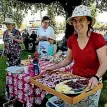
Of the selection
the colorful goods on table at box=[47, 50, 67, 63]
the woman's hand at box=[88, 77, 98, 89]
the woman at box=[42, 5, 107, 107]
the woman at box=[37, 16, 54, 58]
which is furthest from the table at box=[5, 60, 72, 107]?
the woman at box=[37, 16, 54, 58]

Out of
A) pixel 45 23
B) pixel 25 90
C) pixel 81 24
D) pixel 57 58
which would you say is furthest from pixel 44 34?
pixel 81 24

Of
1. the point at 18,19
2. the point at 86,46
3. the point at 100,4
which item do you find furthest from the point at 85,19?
the point at 18,19

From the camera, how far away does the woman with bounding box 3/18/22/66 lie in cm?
518

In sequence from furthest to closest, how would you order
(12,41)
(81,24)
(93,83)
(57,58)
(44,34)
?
(44,34) < (12,41) < (57,58) < (81,24) < (93,83)

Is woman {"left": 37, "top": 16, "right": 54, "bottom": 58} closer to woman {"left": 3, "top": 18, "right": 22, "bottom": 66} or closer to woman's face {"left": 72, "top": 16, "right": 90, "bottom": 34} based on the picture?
woman {"left": 3, "top": 18, "right": 22, "bottom": 66}

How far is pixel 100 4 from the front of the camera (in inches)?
715

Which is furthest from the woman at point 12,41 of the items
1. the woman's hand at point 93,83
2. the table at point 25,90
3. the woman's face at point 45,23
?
the woman's hand at point 93,83

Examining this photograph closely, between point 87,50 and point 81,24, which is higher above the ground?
point 81,24

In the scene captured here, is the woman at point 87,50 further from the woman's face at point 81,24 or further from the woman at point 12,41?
the woman at point 12,41

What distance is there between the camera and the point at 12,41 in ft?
17.2

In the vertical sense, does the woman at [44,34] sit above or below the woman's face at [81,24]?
below

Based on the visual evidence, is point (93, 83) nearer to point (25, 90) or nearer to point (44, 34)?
point (25, 90)

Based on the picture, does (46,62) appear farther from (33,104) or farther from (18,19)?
(18,19)

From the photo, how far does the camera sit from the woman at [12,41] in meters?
5.18
